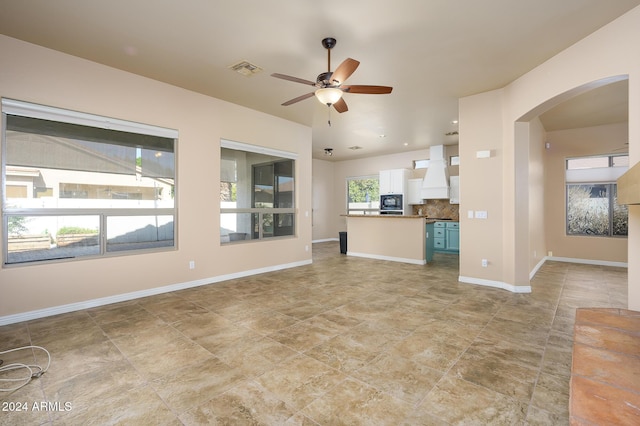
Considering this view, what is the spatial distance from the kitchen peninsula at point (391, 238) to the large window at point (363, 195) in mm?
2780

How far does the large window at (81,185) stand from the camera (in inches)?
128

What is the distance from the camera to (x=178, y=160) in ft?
14.5

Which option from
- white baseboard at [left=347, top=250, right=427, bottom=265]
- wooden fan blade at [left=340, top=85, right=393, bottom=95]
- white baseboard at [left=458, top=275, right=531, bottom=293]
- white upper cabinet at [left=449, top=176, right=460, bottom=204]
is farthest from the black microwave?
wooden fan blade at [left=340, top=85, right=393, bottom=95]

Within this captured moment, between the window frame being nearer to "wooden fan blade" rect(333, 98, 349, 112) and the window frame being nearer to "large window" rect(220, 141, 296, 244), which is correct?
"large window" rect(220, 141, 296, 244)

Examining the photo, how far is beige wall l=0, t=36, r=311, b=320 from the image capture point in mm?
3238

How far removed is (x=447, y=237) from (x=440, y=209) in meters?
1.00

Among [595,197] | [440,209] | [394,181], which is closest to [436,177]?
[440,209]

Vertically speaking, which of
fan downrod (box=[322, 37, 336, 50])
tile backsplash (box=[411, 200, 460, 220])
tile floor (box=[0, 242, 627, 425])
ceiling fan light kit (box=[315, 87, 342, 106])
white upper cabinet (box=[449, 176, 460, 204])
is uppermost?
fan downrod (box=[322, 37, 336, 50])

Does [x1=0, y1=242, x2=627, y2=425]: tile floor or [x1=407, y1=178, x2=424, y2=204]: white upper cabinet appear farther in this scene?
[x1=407, y1=178, x2=424, y2=204]: white upper cabinet

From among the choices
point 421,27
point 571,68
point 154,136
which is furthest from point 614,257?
point 154,136

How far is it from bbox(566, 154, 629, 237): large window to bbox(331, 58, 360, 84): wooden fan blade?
6353 millimetres

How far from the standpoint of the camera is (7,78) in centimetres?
312

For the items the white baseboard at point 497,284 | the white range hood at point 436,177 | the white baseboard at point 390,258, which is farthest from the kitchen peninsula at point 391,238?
the white baseboard at point 497,284

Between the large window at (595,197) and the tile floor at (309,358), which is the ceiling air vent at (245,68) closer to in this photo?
the tile floor at (309,358)
